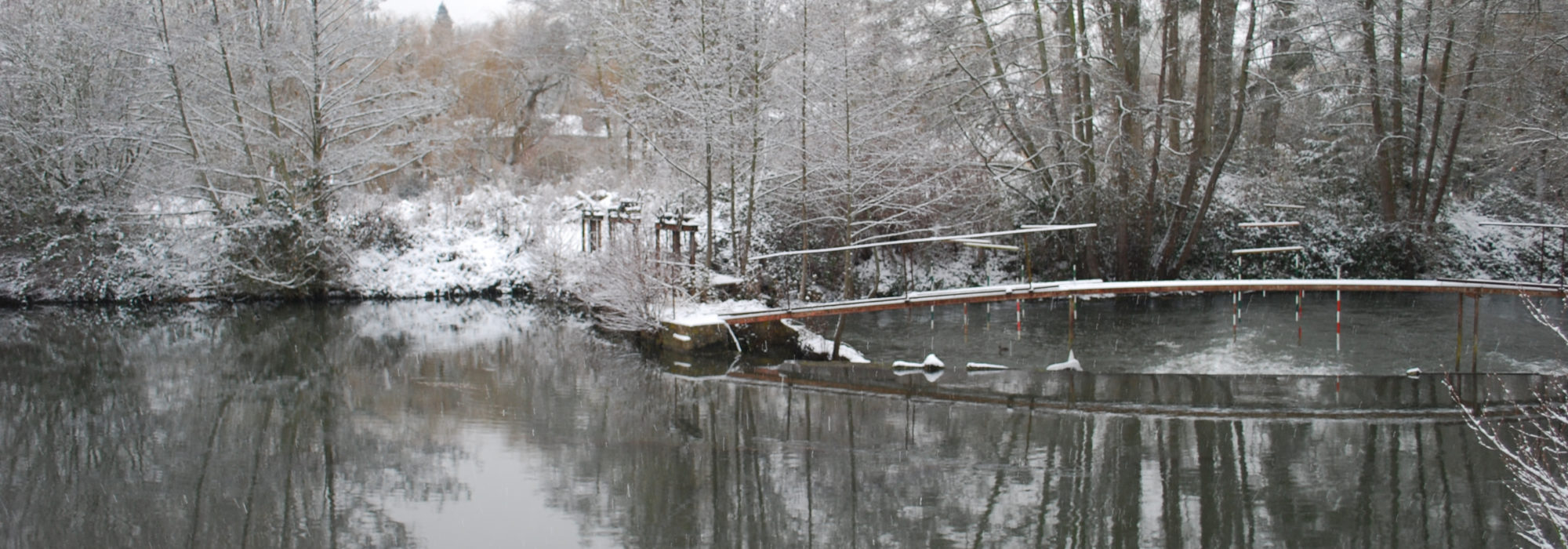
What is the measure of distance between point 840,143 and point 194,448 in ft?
31.3

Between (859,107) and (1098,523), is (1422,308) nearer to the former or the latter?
(859,107)

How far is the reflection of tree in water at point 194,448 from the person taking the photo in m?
6.94

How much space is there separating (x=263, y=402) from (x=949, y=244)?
12199mm

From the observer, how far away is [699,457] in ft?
28.3

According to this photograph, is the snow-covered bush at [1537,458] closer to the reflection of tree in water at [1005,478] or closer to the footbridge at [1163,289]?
the reflection of tree in water at [1005,478]

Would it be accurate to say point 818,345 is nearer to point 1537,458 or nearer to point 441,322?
point 441,322

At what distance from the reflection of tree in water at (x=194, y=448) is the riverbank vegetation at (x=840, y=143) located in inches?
180

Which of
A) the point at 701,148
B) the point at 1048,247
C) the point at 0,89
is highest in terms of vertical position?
the point at 0,89

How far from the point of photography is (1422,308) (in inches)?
656

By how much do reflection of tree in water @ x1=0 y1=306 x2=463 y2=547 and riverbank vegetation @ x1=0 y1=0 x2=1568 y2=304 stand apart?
180 inches

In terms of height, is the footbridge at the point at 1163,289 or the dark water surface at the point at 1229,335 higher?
the footbridge at the point at 1163,289

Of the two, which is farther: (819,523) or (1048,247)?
(1048,247)

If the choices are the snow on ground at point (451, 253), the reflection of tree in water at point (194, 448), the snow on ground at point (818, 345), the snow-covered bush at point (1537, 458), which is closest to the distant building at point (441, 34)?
the snow on ground at point (451, 253)

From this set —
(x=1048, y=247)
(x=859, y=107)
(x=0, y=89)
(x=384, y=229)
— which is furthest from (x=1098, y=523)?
(x=0, y=89)
